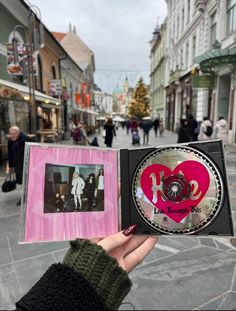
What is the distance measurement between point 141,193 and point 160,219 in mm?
125

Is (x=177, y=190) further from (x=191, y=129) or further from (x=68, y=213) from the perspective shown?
(x=191, y=129)

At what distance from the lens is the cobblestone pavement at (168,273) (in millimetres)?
2203

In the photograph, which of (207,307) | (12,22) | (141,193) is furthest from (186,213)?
(12,22)

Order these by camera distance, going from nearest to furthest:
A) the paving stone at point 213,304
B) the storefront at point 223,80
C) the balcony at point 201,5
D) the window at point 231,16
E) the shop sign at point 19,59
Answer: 1. the paving stone at point 213,304
2. the shop sign at point 19,59
3. the storefront at point 223,80
4. the window at point 231,16
5. the balcony at point 201,5

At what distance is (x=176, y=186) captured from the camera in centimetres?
100

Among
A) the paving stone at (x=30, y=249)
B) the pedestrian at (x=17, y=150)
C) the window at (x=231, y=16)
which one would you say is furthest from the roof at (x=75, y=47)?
the paving stone at (x=30, y=249)

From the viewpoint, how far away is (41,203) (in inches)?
37.8

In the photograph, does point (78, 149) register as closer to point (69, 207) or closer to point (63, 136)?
point (69, 207)

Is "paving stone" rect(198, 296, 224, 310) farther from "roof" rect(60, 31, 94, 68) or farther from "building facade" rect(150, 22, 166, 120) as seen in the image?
"roof" rect(60, 31, 94, 68)

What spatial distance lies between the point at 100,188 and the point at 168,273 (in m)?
2.07

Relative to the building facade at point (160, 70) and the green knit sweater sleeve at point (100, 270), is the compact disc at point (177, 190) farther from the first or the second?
the building facade at point (160, 70)

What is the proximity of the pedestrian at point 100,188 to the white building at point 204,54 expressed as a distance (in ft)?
38.8

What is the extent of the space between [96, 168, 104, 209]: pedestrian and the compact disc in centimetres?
12

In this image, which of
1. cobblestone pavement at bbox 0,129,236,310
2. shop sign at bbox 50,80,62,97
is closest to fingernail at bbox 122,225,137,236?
cobblestone pavement at bbox 0,129,236,310
